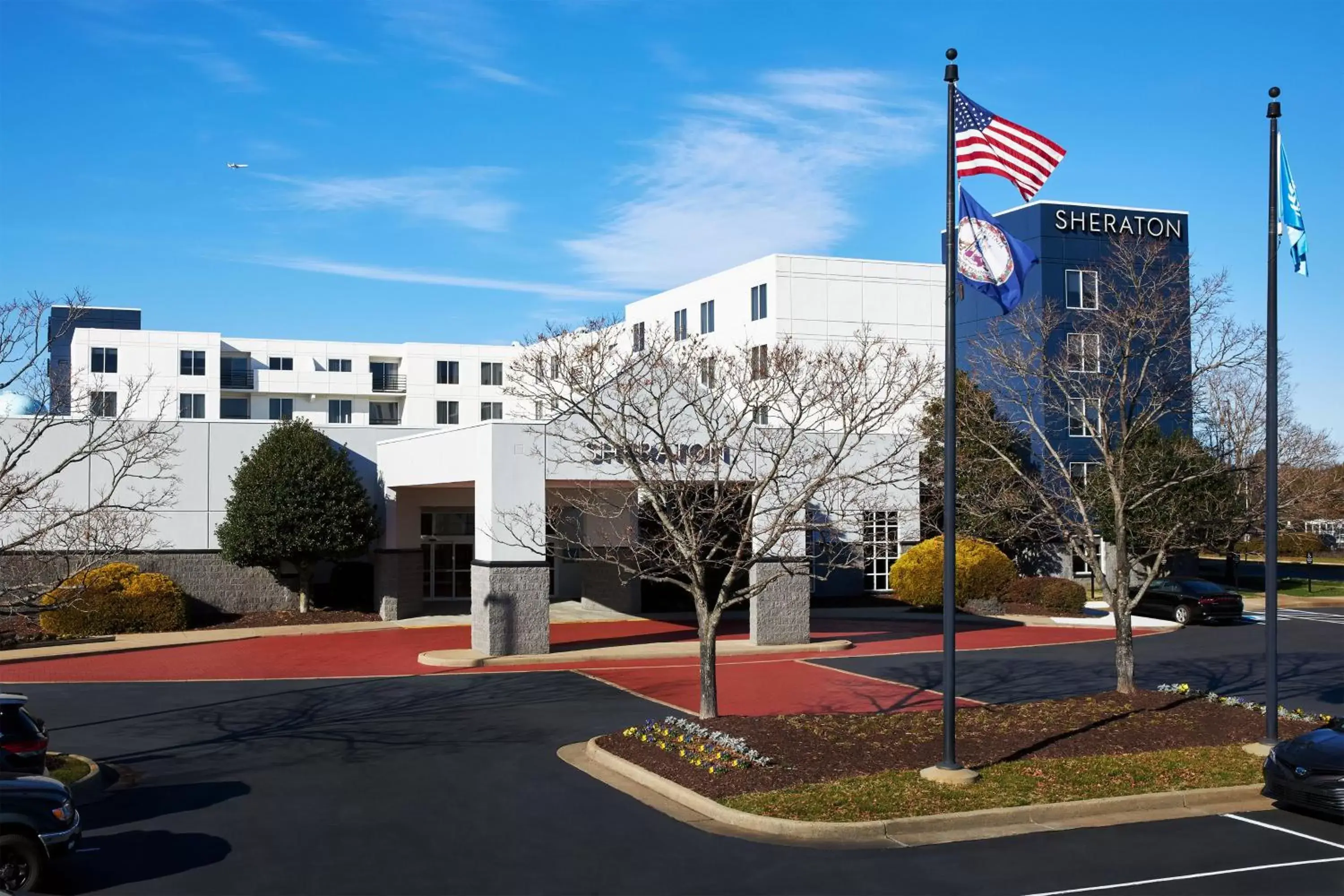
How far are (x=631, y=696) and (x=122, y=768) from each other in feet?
32.4

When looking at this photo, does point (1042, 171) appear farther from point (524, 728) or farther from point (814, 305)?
point (814, 305)

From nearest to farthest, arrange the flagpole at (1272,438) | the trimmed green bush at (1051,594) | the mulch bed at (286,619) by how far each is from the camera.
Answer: the flagpole at (1272,438) → the mulch bed at (286,619) → the trimmed green bush at (1051,594)

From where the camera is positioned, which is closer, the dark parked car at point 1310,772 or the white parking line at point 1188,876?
the white parking line at point 1188,876

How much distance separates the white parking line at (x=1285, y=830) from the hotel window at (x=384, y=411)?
252 feet

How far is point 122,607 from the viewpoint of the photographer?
36406 millimetres

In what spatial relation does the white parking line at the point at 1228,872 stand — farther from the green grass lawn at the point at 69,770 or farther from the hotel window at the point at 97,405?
the hotel window at the point at 97,405

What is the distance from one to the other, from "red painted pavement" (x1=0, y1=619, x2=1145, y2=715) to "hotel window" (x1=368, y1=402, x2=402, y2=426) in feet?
165

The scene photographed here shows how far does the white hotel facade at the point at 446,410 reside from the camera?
30641 millimetres

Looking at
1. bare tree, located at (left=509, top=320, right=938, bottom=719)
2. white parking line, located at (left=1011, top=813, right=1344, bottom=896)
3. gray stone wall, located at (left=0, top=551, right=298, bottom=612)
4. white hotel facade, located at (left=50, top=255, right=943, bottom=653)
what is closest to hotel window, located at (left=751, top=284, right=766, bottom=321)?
white hotel facade, located at (left=50, top=255, right=943, bottom=653)

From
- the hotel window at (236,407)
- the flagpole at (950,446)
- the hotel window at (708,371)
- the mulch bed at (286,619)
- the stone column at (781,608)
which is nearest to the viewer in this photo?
the flagpole at (950,446)

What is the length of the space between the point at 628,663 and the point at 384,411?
6117 cm

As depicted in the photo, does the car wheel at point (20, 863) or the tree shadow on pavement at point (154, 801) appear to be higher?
the car wheel at point (20, 863)

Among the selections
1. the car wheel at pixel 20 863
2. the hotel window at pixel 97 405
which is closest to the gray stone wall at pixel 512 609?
the hotel window at pixel 97 405

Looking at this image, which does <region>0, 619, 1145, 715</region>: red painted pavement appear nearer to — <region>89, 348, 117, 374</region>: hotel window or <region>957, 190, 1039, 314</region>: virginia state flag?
<region>957, 190, 1039, 314</region>: virginia state flag
